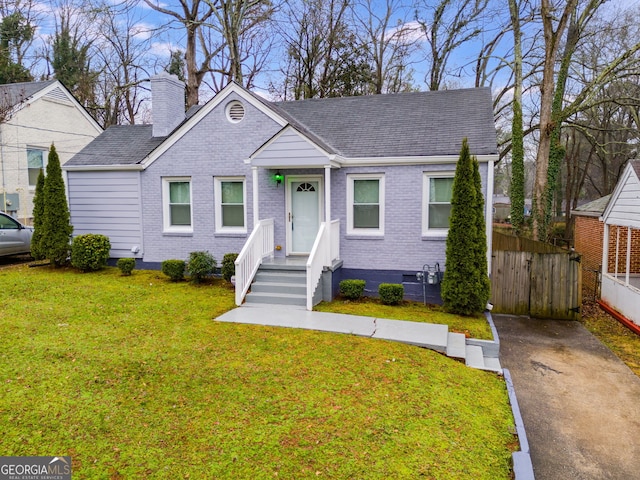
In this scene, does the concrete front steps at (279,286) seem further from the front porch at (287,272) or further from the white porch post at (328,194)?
the white porch post at (328,194)

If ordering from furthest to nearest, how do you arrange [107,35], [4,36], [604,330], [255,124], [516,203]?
1. [107,35]
2. [4,36]
3. [516,203]
4. [255,124]
5. [604,330]

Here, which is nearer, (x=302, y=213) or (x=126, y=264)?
(x=302, y=213)

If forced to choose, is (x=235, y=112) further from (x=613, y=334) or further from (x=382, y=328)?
(x=613, y=334)

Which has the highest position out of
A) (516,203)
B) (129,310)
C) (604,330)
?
(516,203)

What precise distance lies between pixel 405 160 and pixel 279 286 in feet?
13.8

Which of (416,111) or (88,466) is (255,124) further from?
(88,466)

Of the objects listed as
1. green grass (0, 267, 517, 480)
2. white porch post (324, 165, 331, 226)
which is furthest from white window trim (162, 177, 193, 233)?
green grass (0, 267, 517, 480)

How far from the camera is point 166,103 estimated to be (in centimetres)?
1245

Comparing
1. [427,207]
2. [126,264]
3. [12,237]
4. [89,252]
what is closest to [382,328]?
[427,207]

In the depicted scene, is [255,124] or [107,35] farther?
[107,35]

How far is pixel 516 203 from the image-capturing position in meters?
16.6

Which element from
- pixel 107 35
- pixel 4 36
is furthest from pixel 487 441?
pixel 107 35

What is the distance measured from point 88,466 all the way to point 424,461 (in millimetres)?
3058

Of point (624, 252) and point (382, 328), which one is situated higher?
point (624, 252)
